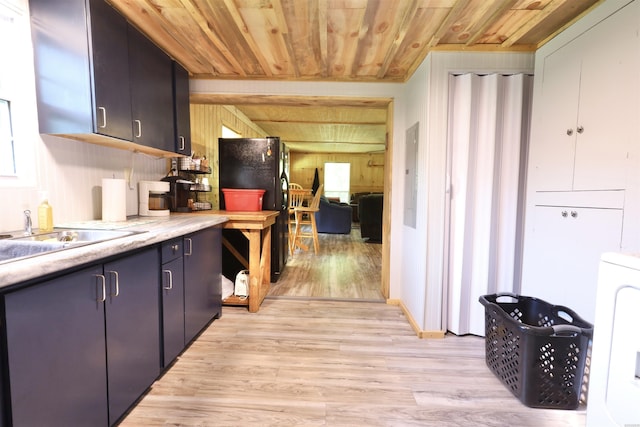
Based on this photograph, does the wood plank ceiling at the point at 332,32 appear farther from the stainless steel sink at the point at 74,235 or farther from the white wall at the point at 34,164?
the stainless steel sink at the point at 74,235

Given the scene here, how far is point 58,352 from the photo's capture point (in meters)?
0.99

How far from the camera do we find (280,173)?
3.41m

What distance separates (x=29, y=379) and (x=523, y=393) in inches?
81.5

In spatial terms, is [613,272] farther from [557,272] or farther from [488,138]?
[488,138]

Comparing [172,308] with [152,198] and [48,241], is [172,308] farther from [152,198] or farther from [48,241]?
[152,198]

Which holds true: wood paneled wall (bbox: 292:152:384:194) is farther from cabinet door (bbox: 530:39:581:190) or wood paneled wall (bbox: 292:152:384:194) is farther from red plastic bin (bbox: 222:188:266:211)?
cabinet door (bbox: 530:39:581:190)

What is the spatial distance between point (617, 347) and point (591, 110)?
3.96 ft

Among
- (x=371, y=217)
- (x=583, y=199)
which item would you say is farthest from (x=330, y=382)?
(x=371, y=217)

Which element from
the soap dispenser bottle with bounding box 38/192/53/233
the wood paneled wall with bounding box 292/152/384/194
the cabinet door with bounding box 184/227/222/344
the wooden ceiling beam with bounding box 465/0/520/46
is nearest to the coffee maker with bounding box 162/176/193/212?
the cabinet door with bounding box 184/227/222/344

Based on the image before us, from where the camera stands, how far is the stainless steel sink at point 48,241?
4.00 ft

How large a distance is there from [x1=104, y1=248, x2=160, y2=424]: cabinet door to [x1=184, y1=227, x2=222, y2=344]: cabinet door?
333 millimetres

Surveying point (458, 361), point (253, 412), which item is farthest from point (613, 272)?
point (253, 412)

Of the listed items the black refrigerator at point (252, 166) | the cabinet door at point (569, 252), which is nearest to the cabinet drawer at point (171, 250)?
the black refrigerator at point (252, 166)

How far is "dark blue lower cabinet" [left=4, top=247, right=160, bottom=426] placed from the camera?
88 cm
